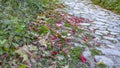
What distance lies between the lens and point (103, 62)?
3.17 metres

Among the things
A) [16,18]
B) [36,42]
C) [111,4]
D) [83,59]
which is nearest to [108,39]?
[83,59]

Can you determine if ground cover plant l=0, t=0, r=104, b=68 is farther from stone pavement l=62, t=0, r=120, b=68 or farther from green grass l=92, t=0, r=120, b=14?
green grass l=92, t=0, r=120, b=14

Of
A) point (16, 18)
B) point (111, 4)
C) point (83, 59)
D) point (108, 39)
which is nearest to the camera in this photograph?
point (83, 59)

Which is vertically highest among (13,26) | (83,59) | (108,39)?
(13,26)

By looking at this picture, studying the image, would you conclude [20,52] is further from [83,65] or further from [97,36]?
[97,36]

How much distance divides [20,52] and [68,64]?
1.92ft

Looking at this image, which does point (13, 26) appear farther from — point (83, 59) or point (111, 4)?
point (111, 4)

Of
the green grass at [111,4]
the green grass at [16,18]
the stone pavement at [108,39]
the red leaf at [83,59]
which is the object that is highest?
the green grass at [16,18]

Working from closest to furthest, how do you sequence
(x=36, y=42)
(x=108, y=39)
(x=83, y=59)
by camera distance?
1. (x=83, y=59)
2. (x=36, y=42)
3. (x=108, y=39)

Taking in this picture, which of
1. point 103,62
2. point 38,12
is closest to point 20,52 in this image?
point 103,62

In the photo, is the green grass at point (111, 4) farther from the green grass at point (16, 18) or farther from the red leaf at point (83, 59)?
the red leaf at point (83, 59)

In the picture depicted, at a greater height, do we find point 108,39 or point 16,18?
point 16,18

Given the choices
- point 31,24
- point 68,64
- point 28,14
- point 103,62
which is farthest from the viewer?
point 28,14

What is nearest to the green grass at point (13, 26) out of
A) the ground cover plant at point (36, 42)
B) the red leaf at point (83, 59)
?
the ground cover plant at point (36, 42)
